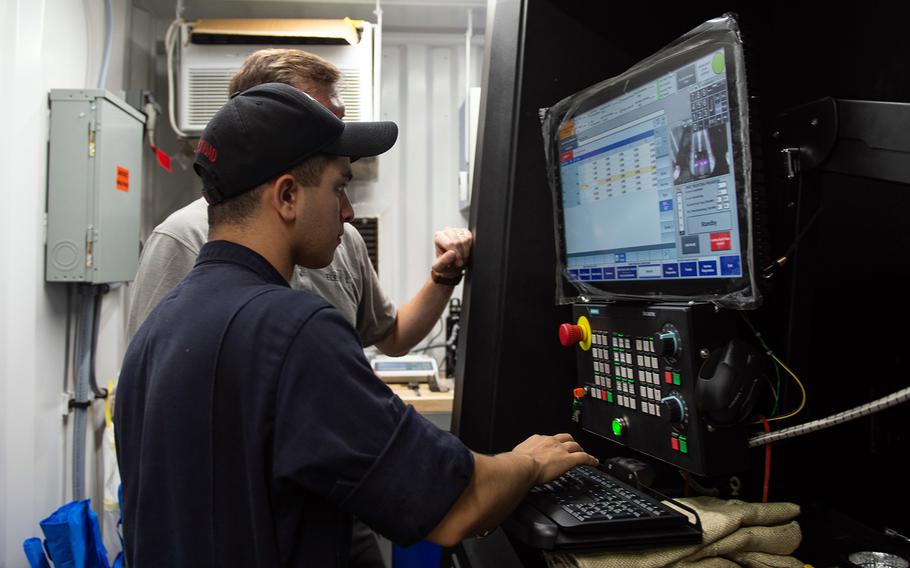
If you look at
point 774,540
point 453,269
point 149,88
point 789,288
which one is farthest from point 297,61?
point 149,88

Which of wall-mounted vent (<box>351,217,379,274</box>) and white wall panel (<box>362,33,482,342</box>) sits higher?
white wall panel (<box>362,33,482,342</box>)

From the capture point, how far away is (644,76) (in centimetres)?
96

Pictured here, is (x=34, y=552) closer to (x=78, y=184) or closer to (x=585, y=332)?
(x=78, y=184)

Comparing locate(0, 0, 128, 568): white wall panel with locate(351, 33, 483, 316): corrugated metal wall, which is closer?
locate(0, 0, 128, 568): white wall panel

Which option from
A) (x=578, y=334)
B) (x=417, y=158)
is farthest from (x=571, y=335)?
(x=417, y=158)

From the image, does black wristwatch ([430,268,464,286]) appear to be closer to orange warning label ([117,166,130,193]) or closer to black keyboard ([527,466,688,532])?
black keyboard ([527,466,688,532])

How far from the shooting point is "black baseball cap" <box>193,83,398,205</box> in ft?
2.94

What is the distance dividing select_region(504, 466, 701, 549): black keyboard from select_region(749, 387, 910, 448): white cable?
16cm

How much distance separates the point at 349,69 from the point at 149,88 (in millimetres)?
1043

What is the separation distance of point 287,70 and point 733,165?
99 centimetres

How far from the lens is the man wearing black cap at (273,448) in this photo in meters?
0.74

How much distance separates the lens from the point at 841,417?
0.76m

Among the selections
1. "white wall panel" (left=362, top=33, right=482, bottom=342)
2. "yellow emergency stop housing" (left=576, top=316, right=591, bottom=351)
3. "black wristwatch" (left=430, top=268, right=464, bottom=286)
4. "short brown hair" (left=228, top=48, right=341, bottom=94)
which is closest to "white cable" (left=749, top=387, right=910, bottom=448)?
→ "yellow emergency stop housing" (left=576, top=316, right=591, bottom=351)

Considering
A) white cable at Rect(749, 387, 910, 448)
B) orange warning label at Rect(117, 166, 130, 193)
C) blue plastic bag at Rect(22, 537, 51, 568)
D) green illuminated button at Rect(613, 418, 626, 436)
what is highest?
orange warning label at Rect(117, 166, 130, 193)
